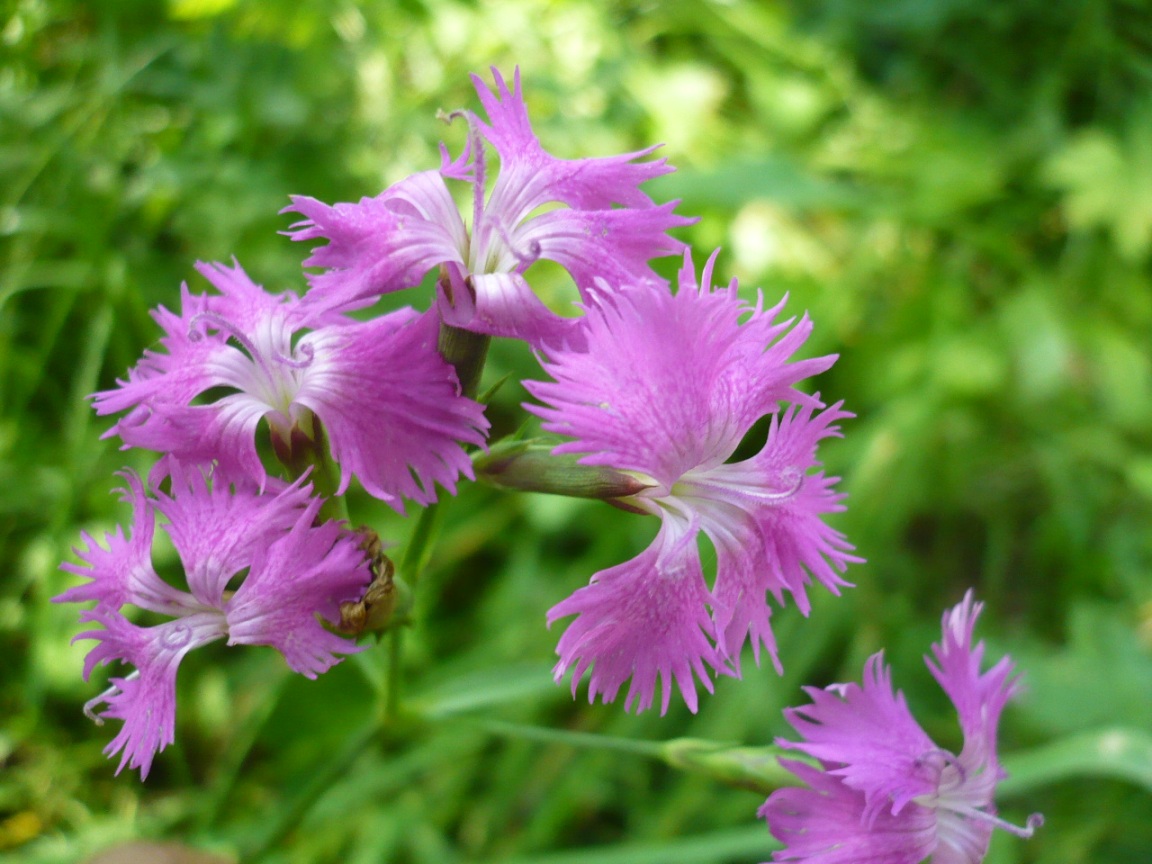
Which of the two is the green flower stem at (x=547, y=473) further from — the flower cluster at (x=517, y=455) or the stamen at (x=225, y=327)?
the stamen at (x=225, y=327)

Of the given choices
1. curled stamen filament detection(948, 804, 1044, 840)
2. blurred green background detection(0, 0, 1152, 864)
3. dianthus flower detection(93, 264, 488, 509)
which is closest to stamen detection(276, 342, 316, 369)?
dianthus flower detection(93, 264, 488, 509)

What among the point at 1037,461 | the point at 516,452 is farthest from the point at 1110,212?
the point at 516,452

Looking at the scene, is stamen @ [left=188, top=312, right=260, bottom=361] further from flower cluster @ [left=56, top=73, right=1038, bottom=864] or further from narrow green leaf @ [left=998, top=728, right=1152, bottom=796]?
narrow green leaf @ [left=998, top=728, right=1152, bottom=796]

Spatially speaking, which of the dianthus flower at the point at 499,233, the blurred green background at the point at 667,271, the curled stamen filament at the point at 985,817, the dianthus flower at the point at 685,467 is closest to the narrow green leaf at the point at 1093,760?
the blurred green background at the point at 667,271

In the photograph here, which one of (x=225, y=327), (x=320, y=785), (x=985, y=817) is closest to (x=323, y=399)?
(x=225, y=327)

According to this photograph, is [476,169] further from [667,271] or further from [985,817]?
[667,271]

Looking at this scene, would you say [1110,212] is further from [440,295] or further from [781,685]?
[440,295]
